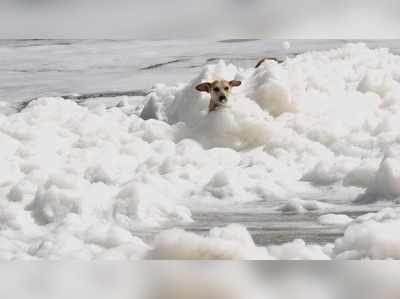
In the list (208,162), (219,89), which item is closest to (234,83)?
(219,89)

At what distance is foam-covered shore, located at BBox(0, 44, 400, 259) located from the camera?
4.10m

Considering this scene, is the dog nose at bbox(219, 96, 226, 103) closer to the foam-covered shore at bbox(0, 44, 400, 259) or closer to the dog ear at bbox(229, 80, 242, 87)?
the foam-covered shore at bbox(0, 44, 400, 259)

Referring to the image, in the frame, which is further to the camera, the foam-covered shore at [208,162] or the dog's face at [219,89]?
the dog's face at [219,89]

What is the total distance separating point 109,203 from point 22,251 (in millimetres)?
747

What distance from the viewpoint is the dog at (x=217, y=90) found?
667cm

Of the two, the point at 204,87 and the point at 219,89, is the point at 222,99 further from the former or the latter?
the point at 204,87

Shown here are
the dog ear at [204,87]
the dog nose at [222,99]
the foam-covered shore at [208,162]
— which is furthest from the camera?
the dog ear at [204,87]

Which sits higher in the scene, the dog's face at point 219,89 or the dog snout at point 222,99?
the dog's face at point 219,89

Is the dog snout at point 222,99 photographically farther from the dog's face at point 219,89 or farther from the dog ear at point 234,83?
the dog ear at point 234,83

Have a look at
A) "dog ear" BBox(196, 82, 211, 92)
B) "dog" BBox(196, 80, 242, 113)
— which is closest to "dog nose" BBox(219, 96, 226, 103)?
"dog" BBox(196, 80, 242, 113)

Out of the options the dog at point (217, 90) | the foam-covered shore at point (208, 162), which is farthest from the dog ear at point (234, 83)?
the foam-covered shore at point (208, 162)

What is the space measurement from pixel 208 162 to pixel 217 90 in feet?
3.00

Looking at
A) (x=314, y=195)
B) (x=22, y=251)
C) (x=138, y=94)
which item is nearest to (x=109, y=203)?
(x=22, y=251)

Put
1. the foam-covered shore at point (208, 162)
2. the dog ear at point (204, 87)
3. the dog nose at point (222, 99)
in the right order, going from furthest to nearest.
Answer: the dog ear at point (204, 87), the dog nose at point (222, 99), the foam-covered shore at point (208, 162)
